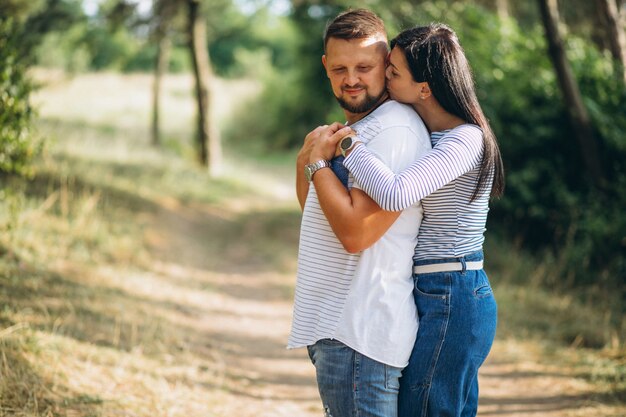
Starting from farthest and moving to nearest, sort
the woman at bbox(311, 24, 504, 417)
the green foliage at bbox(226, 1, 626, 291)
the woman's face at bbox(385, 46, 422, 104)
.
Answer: the green foliage at bbox(226, 1, 626, 291)
the woman's face at bbox(385, 46, 422, 104)
the woman at bbox(311, 24, 504, 417)

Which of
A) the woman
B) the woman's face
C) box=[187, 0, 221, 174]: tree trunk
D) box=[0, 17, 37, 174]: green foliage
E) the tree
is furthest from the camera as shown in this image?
the tree

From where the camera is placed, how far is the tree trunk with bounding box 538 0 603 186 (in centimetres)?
720

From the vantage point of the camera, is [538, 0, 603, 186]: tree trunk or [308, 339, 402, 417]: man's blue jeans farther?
[538, 0, 603, 186]: tree trunk

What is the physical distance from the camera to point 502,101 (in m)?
8.54

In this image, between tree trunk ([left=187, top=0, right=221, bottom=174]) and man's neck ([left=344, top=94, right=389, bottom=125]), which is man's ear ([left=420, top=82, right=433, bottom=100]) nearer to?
man's neck ([left=344, top=94, right=389, bottom=125])

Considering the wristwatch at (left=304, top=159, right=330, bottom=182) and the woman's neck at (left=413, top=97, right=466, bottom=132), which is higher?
the woman's neck at (left=413, top=97, right=466, bottom=132)

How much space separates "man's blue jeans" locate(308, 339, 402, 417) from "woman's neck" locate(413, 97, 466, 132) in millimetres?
919

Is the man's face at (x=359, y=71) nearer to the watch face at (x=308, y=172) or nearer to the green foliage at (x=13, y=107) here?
the watch face at (x=308, y=172)

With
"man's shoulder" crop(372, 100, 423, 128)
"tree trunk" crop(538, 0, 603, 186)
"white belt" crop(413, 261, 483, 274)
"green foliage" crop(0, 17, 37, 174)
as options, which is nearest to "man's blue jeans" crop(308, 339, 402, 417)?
"white belt" crop(413, 261, 483, 274)

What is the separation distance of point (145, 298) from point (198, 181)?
6505 millimetres

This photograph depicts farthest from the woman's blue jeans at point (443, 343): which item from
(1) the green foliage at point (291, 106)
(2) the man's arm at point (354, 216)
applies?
(1) the green foliage at point (291, 106)

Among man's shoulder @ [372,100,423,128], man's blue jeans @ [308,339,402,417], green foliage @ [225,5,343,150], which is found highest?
green foliage @ [225,5,343,150]

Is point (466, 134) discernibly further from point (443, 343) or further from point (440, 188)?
point (443, 343)

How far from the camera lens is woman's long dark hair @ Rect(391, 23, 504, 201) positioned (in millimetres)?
2377
